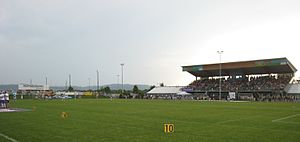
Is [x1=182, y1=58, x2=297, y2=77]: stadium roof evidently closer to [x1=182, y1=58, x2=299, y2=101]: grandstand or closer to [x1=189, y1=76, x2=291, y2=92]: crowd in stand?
[x1=182, y1=58, x2=299, y2=101]: grandstand

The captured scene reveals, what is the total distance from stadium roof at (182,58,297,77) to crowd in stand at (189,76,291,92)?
6.35ft

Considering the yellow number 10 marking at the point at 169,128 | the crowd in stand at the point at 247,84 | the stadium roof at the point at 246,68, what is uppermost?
the stadium roof at the point at 246,68

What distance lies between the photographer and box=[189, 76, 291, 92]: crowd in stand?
7931 centimetres

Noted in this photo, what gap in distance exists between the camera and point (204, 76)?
10431cm

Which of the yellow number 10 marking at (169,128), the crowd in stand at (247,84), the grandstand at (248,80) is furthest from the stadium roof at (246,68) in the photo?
the yellow number 10 marking at (169,128)

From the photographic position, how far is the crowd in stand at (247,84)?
3123 inches

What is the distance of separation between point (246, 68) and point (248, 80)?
5.67 m

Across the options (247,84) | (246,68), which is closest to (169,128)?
(246,68)

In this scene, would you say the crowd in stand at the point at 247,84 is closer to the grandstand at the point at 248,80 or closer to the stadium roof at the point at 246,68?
the grandstand at the point at 248,80

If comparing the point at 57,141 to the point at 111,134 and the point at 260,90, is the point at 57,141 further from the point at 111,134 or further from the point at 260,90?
the point at 260,90

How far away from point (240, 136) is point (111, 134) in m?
5.53

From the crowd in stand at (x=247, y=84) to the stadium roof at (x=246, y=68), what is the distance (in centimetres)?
193

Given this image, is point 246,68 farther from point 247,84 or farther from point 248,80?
point 248,80

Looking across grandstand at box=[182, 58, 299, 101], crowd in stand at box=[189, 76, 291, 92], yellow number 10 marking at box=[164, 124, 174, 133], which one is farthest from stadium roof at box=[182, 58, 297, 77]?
yellow number 10 marking at box=[164, 124, 174, 133]
